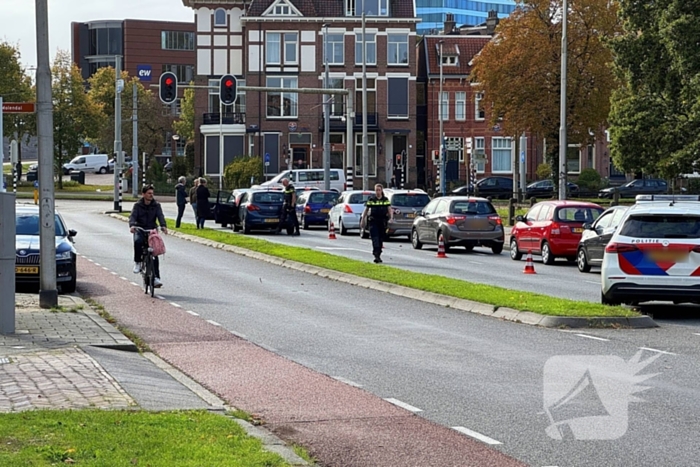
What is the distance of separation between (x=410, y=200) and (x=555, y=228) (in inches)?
460

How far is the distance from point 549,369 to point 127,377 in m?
4.23

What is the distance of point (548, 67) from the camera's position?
60.9 m

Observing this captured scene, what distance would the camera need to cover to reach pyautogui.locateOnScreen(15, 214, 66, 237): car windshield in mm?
23250

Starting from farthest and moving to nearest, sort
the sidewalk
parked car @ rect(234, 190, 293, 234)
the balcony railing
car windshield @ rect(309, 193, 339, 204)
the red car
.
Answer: the balcony railing → car windshield @ rect(309, 193, 339, 204) → parked car @ rect(234, 190, 293, 234) → the red car → the sidewalk

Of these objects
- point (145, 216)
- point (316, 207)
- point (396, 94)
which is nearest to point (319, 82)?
point (396, 94)

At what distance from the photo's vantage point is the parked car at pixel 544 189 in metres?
75.1

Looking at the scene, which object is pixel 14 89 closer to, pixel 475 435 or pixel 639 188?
pixel 639 188

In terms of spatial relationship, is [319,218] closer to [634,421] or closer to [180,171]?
[634,421]

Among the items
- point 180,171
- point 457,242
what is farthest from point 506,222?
point 180,171

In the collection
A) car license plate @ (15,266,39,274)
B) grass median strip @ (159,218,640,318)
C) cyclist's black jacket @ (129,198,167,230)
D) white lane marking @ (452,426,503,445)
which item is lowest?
grass median strip @ (159,218,640,318)

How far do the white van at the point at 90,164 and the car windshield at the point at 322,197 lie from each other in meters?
64.1

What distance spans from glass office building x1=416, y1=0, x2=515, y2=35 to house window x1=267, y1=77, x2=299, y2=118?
221 ft

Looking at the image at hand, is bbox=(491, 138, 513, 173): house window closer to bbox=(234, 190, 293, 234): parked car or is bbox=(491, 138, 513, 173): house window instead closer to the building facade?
the building facade

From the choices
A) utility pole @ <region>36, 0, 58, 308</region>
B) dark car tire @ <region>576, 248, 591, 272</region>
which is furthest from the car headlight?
dark car tire @ <region>576, 248, 591, 272</region>
